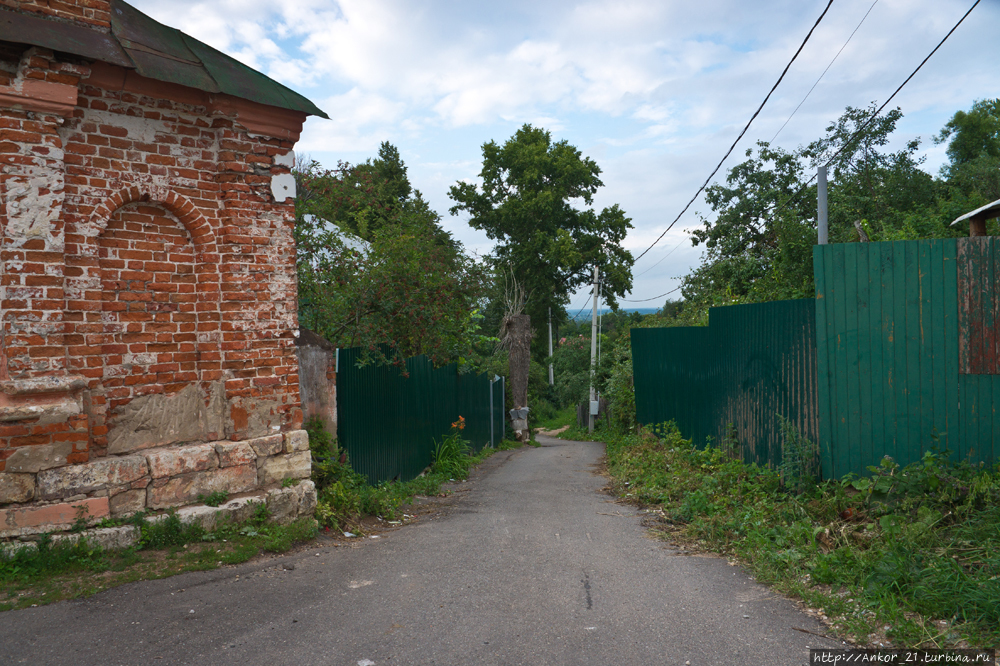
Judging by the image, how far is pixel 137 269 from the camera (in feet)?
16.5

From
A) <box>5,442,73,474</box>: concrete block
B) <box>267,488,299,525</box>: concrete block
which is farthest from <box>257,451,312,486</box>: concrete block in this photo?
<box>5,442,73,474</box>: concrete block

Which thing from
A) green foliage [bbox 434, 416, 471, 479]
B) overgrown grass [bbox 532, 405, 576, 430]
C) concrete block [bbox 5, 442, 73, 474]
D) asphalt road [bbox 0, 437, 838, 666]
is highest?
concrete block [bbox 5, 442, 73, 474]

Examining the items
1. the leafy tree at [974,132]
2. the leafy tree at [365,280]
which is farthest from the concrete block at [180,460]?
the leafy tree at [974,132]

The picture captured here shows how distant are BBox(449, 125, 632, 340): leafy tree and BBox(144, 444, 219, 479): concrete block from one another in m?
22.1

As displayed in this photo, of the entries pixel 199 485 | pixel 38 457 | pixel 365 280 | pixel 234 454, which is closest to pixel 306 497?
pixel 234 454

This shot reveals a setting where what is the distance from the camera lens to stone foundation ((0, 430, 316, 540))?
14.0 ft

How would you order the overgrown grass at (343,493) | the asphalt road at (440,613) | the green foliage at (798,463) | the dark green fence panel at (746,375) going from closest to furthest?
the asphalt road at (440,613), the green foliage at (798,463), the overgrown grass at (343,493), the dark green fence panel at (746,375)

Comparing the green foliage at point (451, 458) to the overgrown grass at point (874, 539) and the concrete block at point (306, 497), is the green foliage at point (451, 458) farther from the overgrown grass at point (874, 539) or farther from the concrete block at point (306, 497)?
the concrete block at point (306, 497)

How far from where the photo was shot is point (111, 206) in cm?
483

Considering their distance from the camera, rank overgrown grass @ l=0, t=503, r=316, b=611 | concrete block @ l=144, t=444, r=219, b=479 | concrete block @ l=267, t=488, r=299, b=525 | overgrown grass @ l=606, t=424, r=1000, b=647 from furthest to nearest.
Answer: concrete block @ l=267, t=488, r=299, b=525, concrete block @ l=144, t=444, r=219, b=479, overgrown grass @ l=0, t=503, r=316, b=611, overgrown grass @ l=606, t=424, r=1000, b=647

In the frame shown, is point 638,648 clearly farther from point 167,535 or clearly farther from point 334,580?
point 167,535

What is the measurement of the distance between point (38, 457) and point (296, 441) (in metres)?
1.89

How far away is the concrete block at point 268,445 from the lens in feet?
17.8

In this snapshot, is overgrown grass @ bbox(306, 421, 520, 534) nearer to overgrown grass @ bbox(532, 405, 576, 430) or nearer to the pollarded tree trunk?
the pollarded tree trunk
